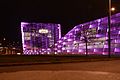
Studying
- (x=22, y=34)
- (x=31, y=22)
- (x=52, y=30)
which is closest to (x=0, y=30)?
(x=22, y=34)

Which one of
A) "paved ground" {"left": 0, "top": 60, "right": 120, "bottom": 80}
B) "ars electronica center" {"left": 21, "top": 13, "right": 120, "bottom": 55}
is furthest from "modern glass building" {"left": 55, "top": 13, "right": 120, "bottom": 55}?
"paved ground" {"left": 0, "top": 60, "right": 120, "bottom": 80}

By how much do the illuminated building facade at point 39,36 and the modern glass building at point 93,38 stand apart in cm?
1327

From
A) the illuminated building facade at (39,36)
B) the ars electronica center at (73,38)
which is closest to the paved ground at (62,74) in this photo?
the ars electronica center at (73,38)

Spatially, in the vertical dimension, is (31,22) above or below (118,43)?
above

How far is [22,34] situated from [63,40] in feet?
73.5

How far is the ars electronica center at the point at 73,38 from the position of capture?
9595 cm

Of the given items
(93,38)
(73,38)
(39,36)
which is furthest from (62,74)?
(39,36)

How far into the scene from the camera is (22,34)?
487ft

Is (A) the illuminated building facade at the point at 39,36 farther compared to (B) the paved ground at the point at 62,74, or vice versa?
(A) the illuminated building facade at the point at 39,36

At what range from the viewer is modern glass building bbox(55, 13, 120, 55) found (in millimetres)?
93637

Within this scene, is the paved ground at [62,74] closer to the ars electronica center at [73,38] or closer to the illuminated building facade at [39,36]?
A: the ars electronica center at [73,38]

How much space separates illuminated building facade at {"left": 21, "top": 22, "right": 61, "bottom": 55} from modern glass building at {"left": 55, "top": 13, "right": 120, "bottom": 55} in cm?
1327

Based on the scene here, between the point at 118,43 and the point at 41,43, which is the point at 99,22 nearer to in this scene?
the point at 118,43

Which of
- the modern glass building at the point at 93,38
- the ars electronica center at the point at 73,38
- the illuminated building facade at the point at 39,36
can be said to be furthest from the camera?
the illuminated building facade at the point at 39,36
